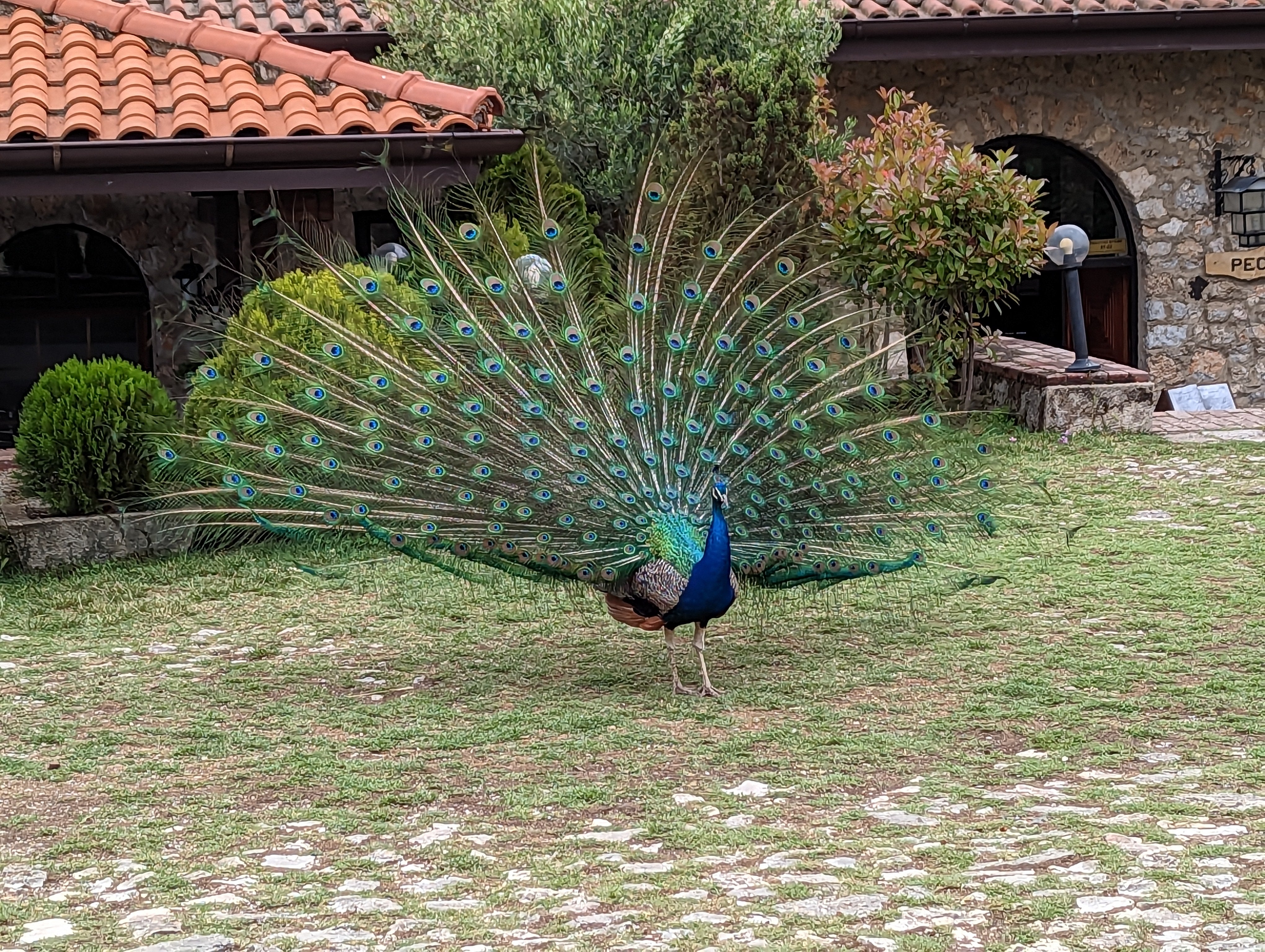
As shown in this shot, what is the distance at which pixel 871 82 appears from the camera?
14.4m

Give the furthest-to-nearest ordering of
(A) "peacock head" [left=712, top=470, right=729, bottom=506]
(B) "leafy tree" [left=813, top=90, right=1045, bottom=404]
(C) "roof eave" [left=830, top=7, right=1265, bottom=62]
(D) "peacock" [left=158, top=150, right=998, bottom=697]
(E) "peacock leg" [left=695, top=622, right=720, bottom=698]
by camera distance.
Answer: (C) "roof eave" [left=830, top=7, right=1265, bottom=62] < (B) "leafy tree" [left=813, top=90, right=1045, bottom=404] < (E) "peacock leg" [left=695, top=622, right=720, bottom=698] < (D) "peacock" [left=158, top=150, right=998, bottom=697] < (A) "peacock head" [left=712, top=470, right=729, bottom=506]

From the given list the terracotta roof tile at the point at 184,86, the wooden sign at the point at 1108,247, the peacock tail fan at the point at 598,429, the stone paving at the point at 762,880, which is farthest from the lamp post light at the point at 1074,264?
the stone paving at the point at 762,880

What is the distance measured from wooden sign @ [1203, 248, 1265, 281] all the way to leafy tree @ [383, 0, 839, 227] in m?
4.46

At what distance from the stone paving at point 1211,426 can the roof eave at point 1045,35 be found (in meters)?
3.16

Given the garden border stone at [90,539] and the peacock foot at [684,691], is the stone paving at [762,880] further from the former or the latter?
the garden border stone at [90,539]

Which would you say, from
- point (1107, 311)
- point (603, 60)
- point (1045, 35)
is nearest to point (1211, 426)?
point (1107, 311)

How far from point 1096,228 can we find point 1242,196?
156 cm

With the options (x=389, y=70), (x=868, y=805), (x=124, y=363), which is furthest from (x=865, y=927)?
(x=389, y=70)

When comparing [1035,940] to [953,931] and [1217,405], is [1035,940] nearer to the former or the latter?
[953,931]

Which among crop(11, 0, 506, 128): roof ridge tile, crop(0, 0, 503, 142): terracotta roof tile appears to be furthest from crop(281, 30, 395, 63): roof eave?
crop(0, 0, 503, 142): terracotta roof tile

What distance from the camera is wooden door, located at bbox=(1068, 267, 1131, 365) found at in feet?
50.5

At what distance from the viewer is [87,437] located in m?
9.31

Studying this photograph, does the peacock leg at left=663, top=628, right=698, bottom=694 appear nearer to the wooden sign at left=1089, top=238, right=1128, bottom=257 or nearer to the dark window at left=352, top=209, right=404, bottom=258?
the dark window at left=352, top=209, right=404, bottom=258

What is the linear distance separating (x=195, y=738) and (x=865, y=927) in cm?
305
